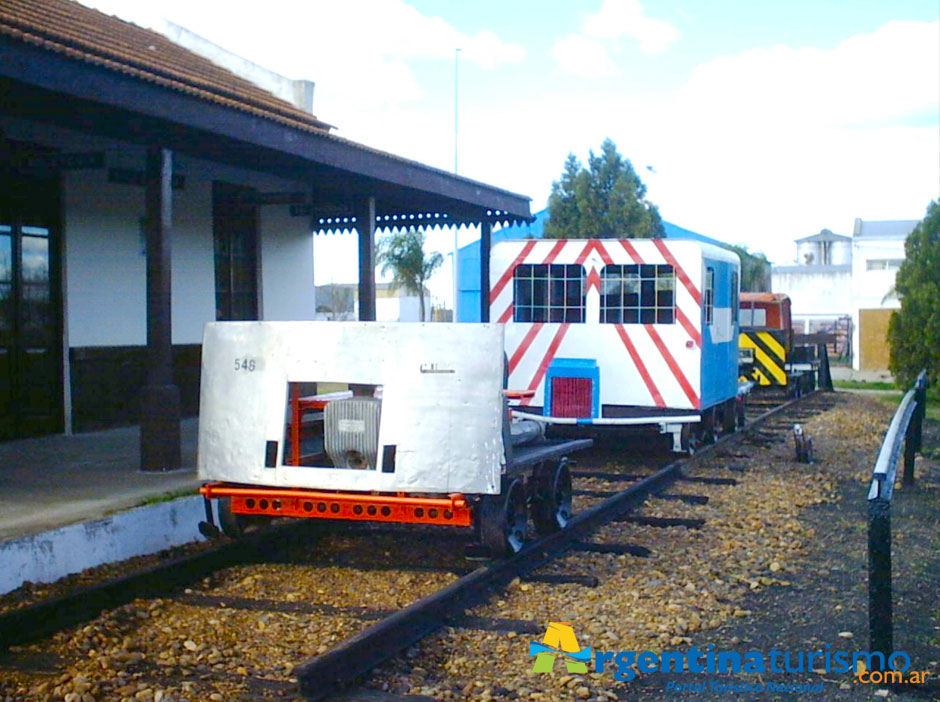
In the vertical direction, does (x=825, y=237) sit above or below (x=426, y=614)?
above

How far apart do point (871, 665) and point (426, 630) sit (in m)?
2.32

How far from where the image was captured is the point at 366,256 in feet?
46.0

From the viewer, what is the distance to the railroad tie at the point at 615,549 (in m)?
7.78

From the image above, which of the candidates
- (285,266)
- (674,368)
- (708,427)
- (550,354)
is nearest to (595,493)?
(674,368)

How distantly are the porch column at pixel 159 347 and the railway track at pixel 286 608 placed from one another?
77.4 inches

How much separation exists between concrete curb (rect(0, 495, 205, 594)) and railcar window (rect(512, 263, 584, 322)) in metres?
5.40

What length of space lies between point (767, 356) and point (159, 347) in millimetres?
17626

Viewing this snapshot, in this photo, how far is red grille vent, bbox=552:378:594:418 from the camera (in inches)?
478

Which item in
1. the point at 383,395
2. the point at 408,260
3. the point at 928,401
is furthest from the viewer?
the point at 408,260

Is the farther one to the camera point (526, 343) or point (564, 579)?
point (526, 343)

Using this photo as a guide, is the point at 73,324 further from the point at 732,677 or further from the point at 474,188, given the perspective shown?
the point at 732,677

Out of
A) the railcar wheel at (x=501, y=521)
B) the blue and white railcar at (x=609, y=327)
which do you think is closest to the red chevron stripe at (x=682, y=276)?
the blue and white railcar at (x=609, y=327)

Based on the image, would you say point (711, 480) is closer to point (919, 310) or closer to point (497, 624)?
point (497, 624)

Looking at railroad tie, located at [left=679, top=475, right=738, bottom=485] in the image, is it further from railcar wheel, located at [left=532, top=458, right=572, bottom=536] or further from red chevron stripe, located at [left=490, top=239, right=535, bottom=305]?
railcar wheel, located at [left=532, top=458, right=572, bottom=536]
